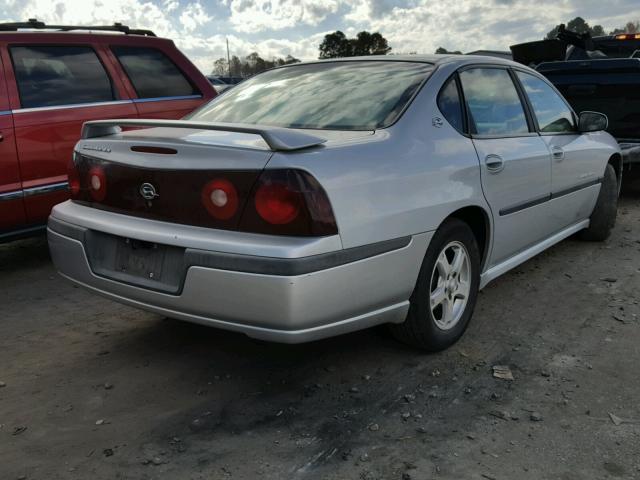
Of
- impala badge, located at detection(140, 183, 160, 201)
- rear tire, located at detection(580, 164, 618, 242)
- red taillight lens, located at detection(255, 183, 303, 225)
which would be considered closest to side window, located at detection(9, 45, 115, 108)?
impala badge, located at detection(140, 183, 160, 201)

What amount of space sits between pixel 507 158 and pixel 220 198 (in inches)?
70.1

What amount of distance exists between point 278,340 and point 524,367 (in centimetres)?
133

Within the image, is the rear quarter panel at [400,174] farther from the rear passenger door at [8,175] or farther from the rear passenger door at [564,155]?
the rear passenger door at [8,175]

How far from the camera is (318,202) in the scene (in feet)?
7.81

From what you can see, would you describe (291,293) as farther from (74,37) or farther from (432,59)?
(74,37)

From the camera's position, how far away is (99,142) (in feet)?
9.80

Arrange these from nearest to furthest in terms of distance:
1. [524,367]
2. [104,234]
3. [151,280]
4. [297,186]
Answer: [297,186]
[151,280]
[104,234]
[524,367]

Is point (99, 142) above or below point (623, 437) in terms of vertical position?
above

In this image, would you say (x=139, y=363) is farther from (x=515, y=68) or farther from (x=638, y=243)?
(x=638, y=243)

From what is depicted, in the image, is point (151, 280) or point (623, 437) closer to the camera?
point (623, 437)

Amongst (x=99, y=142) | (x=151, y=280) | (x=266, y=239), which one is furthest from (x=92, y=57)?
(x=266, y=239)

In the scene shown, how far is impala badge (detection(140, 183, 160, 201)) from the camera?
267 cm

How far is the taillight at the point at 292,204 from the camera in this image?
237cm

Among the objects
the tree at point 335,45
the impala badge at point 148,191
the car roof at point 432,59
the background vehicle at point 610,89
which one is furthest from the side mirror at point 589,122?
the tree at point 335,45
